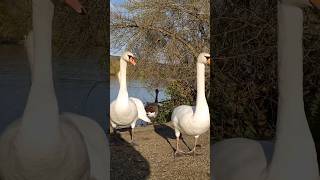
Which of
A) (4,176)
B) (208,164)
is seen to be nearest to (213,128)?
(208,164)

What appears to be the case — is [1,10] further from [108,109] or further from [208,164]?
[208,164]

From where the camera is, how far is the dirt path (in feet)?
3.85

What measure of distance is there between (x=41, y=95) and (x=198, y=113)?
0.41m

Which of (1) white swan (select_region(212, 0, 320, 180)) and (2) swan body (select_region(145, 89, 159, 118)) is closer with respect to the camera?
(1) white swan (select_region(212, 0, 320, 180))

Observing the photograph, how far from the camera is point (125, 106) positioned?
1128 millimetres

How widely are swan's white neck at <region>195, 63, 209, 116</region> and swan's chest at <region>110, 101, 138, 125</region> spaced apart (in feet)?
0.56

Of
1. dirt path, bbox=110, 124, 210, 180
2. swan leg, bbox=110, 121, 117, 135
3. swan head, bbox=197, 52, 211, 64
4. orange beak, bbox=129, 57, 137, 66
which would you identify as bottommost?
→ dirt path, bbox=110, 124, 210, 180

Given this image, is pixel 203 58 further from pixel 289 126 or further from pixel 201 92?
pixel 289 126

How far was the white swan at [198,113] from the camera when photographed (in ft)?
3.79

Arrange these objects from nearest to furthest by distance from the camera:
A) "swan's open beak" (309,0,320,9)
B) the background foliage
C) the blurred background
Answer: "swan's open beak" (309,0,320,9)
the blurred background
the background foliage

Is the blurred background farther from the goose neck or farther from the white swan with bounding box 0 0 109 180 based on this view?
the goose neck

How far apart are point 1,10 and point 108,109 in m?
0.37

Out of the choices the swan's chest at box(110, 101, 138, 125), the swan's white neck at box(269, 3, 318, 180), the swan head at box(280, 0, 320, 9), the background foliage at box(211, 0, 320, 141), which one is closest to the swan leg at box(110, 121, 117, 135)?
the swan's chest at box(110, 101, 138, 125)

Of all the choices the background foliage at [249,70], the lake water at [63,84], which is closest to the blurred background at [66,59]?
the lake water at [63,84]
